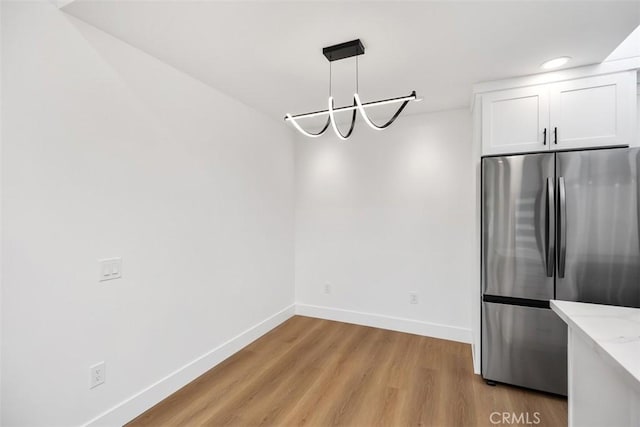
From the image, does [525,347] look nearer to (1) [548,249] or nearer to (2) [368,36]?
(1) [548,249]

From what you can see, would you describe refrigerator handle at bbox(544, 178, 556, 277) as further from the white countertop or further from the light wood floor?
the light wood floor

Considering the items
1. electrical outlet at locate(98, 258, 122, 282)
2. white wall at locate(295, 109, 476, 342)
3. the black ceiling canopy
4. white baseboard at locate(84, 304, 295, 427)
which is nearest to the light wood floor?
white baseboard at locate(84, 304, 295, 427)

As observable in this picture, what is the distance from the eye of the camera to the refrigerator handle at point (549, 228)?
88.2 inches

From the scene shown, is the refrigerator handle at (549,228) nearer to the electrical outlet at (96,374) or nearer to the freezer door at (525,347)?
the freezer door at (525,347)

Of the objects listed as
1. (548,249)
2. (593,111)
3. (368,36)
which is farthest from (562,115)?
(368,36)

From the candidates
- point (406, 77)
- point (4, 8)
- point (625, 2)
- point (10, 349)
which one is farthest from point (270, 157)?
point (625, 2)

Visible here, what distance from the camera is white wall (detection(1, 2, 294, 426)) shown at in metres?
1.51

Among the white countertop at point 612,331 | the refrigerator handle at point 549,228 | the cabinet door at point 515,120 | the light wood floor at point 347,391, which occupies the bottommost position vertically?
the light wood floor at point 347,391

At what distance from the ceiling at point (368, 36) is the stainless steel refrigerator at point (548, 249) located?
78 centimetres

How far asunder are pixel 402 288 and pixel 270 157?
220 centimetres

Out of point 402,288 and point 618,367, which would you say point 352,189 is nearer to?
point 402,288

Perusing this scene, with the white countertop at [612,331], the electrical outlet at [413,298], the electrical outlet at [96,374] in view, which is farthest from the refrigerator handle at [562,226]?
the electrical outlet at [96,374]

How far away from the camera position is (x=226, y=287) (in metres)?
2.88

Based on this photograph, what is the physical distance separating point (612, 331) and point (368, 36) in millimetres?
1925
